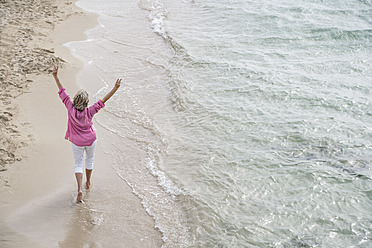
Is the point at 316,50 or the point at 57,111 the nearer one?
the point at 57,111

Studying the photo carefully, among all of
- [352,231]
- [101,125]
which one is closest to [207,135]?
[101,125]

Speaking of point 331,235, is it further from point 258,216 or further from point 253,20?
point 253,20

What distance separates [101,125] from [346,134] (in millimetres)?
4980

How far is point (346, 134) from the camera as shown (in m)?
8.38

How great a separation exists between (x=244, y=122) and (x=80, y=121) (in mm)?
3985

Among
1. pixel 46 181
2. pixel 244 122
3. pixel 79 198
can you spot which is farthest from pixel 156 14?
pixel 79 198

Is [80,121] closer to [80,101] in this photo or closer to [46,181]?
[80,101]

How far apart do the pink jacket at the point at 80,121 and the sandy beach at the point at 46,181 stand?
3.00 feet

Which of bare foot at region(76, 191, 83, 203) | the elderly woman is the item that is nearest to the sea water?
bare foot at region(76, 191, 83, 203)

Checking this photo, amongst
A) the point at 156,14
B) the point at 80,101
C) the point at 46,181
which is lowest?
the point at 46,181

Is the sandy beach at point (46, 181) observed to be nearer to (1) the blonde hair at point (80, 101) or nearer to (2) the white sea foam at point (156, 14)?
(1) the blonde hair at point (80, 101)

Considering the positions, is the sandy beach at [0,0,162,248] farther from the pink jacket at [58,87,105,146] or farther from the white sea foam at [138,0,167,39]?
the white sea foam at [138,0,167,39]

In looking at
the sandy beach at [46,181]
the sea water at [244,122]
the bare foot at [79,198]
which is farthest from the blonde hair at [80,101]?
the sea water at [244,122]

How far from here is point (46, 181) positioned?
6.51 metres
